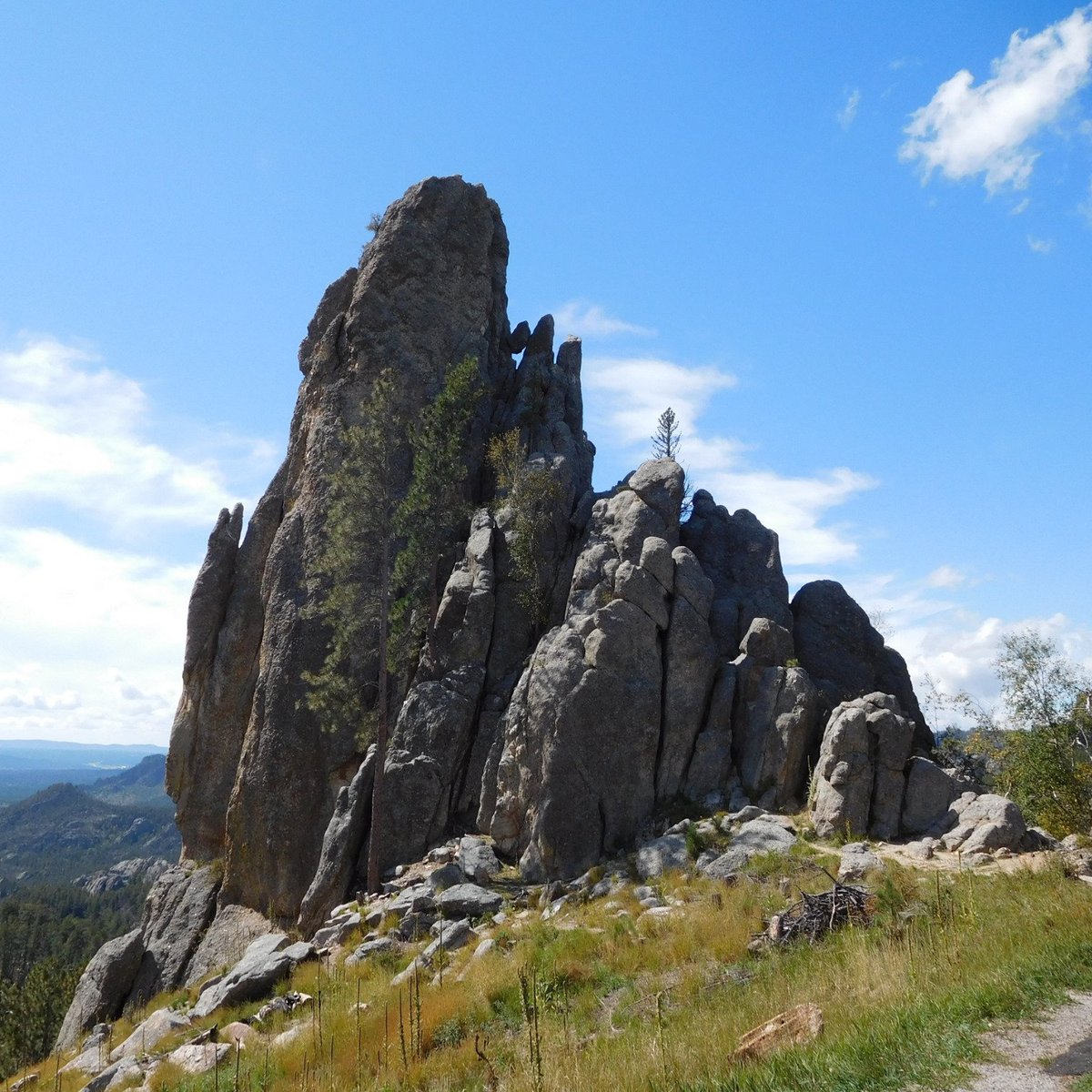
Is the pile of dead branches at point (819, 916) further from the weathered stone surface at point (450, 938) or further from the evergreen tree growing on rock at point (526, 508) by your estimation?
the evergreen tree growing on rock at point (526, 508)

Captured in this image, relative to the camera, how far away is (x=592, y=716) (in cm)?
2712

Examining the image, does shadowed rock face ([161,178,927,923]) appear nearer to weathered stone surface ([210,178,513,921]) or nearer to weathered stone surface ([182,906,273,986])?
weathered stone surface ([210,178,513,921])

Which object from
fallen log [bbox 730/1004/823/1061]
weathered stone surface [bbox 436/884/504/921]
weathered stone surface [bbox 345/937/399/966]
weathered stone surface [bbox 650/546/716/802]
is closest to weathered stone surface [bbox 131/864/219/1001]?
weathered stone surface [bbox 345/937/399/966]

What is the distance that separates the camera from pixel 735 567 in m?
34.7

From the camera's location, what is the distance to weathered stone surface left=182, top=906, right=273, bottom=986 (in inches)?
1319

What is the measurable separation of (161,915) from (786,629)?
3226 cm

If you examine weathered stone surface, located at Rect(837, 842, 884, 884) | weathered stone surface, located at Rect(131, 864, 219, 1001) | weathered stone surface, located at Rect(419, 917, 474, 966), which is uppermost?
weathered stone surface, located at Rect(837, 842, 884, 884)


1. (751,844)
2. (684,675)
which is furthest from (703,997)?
(684,675)

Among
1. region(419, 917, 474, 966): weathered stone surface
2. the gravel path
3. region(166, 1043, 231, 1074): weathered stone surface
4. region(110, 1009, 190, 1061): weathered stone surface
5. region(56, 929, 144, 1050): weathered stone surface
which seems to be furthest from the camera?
region(56, 929, 144, 1050): weathered stone surface

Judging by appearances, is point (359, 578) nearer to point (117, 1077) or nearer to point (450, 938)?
point (450, 938)

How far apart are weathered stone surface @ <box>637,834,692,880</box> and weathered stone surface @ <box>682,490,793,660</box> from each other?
8462 mm

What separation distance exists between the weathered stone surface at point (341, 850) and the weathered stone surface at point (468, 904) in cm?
768

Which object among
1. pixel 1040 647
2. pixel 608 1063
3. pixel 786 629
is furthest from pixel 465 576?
pixel 1040 647

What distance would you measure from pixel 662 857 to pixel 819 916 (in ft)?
25.9
